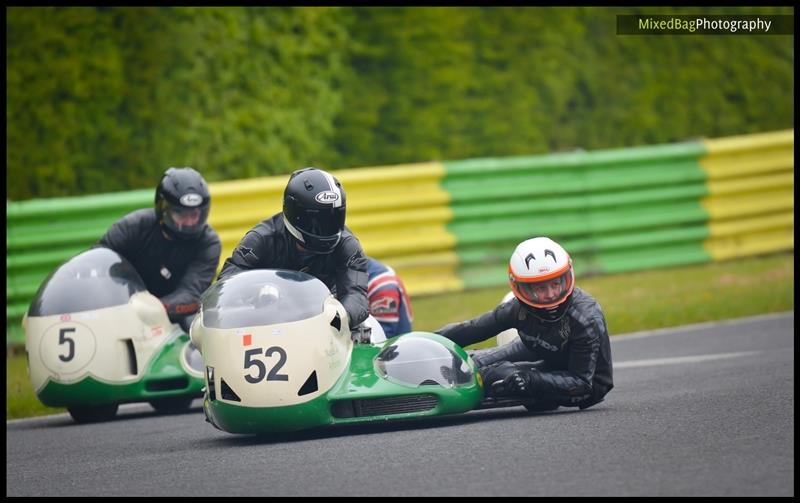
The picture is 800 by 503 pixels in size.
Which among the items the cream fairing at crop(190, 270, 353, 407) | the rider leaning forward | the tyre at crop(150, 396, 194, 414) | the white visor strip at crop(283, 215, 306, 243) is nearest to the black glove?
the rider leaning forward

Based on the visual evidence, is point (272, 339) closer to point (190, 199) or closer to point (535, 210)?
point (190, 199)

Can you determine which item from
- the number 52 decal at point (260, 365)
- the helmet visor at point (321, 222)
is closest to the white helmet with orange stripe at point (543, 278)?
the helmet visor at point (321, 222)

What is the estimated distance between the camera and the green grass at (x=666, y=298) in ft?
43.8

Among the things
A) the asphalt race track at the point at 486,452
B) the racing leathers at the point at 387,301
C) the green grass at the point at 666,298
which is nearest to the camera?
the asphalt race track at the point at 486,452

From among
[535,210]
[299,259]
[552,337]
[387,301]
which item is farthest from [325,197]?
[535,210]

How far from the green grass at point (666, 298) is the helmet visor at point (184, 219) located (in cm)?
201

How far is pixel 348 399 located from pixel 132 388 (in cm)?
274

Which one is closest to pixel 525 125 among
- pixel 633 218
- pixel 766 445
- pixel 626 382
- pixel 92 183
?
pixel 633 218

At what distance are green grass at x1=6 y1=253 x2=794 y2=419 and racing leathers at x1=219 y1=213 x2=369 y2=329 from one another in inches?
147

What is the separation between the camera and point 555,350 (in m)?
8.38

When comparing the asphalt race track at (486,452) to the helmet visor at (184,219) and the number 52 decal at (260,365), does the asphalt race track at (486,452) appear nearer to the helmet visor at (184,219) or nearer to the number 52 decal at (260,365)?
the number 52 decal at (260,365)

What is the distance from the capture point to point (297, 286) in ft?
25.7

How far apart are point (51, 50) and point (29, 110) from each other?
642 millimetres

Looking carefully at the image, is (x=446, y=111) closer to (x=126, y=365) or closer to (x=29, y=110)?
(x=29, y=110)
